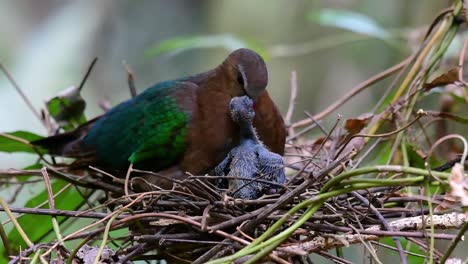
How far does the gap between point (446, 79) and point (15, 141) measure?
49.0 inches

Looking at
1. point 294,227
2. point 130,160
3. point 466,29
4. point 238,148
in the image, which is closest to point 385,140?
point 238,148

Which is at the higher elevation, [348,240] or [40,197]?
[40,197]

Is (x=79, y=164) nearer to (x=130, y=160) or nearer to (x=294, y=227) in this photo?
(x=130, y=160)

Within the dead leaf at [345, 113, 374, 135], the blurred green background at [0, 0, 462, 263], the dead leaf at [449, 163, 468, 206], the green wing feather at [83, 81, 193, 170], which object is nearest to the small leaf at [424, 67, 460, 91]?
the dead leaf at [345, 113, 374, 135]

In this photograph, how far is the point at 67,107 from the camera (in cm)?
Answer: 251

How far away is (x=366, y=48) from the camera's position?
17.8 feet

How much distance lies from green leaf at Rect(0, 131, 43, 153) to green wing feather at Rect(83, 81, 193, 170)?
0.63 ft

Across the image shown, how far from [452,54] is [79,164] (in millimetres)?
1470

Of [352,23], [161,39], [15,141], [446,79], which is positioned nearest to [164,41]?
[161,39]

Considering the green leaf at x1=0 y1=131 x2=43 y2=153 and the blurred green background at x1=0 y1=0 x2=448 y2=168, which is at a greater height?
the green leaf at x1=0 y1=131 x2=43 y2=153

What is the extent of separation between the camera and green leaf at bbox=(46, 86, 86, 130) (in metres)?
2.45

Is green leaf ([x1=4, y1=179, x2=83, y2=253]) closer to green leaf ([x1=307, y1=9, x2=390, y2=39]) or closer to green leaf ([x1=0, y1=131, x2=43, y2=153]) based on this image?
green leaf ([x1=0, y1=131, x2=43, y2=153])

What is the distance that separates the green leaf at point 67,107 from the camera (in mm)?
2449

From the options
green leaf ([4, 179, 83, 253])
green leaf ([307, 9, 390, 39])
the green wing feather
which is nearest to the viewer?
A: green leaf ([4, 179, 83, 253])
